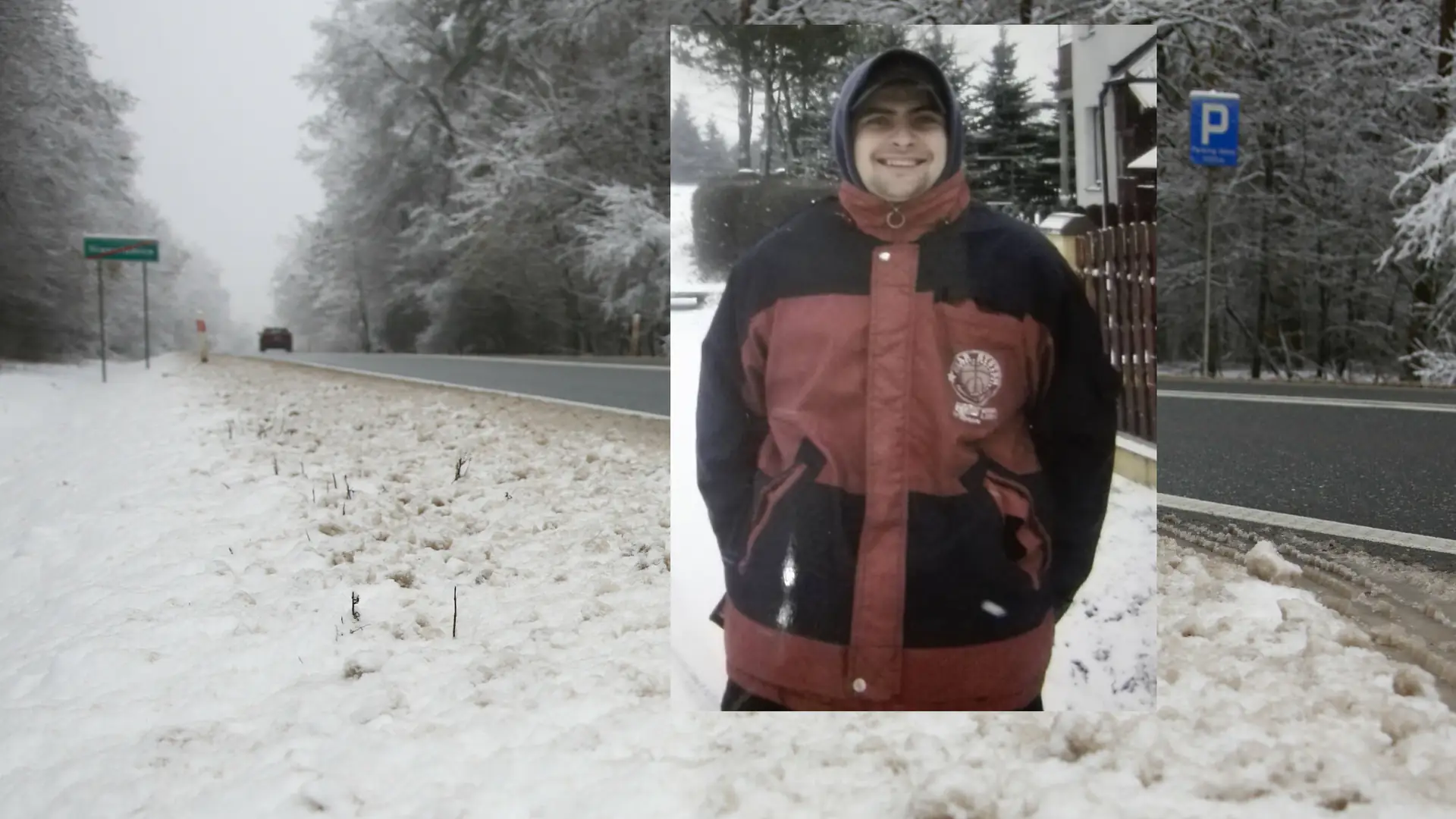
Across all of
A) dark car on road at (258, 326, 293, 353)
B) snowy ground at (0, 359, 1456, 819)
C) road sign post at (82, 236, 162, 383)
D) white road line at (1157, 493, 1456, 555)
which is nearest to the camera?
snowy ground at (0, 359, 1456, 819)

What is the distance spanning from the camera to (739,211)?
1845 millimetres

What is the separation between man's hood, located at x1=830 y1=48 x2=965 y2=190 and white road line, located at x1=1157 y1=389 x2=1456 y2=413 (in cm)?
346

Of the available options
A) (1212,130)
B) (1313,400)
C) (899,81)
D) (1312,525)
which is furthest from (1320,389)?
(899,81)

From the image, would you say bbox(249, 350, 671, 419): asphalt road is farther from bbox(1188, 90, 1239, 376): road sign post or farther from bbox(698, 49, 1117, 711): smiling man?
bbox(1188, 90, 1239, 376): road sign post

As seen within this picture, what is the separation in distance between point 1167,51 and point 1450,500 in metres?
3.77

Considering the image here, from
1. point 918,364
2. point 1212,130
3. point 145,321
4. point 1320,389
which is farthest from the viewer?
point 1212,130

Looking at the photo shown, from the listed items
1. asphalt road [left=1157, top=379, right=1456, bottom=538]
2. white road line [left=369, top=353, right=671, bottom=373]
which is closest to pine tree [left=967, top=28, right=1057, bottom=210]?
asphalt road [left=1157, top=379, right=1456, bottom=538]

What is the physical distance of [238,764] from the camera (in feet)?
7.24

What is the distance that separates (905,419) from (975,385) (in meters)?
0.15

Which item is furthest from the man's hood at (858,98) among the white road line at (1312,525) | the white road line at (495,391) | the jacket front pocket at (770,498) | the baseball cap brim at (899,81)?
the white road line at (495,391)

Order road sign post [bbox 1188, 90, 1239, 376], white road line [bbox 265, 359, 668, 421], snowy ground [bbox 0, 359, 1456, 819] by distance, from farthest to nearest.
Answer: road sign post [bbox 1188, 90, 1239, 376]
white road line [bbox 265, 359, 668, 421]
snowy ground [bbox 0, 359, 1456, 819]

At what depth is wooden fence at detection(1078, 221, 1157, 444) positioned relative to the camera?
5.92 feet

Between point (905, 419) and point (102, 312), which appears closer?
point (905, 419)

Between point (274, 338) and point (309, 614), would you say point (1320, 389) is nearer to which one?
point (309, 614)
